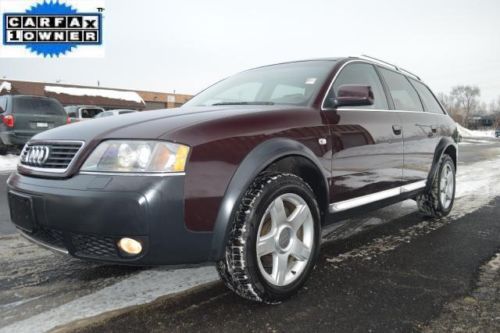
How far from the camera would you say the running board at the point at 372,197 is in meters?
2.87

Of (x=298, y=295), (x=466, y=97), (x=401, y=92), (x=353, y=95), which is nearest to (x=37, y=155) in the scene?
(x=298, y=295)

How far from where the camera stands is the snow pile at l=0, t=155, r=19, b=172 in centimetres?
886

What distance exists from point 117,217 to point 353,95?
1.78m

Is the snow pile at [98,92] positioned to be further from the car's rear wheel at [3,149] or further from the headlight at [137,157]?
the headlight at [137,157]

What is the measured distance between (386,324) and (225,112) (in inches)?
57.8

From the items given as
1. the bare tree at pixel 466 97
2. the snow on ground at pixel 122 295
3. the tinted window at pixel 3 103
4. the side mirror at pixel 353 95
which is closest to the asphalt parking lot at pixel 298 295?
the snow on ground at pixel 122 295

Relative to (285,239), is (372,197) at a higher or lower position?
higher

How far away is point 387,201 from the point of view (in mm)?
3523

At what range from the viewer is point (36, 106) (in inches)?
396

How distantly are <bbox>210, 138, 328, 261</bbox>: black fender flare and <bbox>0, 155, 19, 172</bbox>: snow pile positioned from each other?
26.9ft

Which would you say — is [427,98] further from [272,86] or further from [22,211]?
[22,211]

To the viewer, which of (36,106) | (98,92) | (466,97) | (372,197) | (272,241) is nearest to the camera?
(272,241)

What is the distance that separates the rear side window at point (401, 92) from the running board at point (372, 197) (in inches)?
29.6

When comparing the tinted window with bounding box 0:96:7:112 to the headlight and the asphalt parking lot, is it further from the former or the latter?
the headlight
